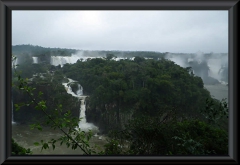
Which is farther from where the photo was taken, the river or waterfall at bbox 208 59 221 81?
waterfall at bbox 208 59 221 81

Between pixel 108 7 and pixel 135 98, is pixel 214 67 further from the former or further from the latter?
pixel 108 7

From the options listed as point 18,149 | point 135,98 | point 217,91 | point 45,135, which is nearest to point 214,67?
point 217,91

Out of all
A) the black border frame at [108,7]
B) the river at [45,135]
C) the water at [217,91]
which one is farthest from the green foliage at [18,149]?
the water at [217,91]

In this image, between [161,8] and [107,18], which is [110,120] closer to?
[107,18]

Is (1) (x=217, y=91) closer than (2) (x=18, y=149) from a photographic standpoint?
No

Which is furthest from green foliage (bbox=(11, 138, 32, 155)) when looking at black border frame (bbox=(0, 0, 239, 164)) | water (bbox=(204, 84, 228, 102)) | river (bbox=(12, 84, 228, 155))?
water (bbox=(204, 84, 228, 102))

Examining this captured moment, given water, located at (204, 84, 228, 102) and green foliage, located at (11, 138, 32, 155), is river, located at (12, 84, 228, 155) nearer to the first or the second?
water, located at (204, 84, 228, 102)

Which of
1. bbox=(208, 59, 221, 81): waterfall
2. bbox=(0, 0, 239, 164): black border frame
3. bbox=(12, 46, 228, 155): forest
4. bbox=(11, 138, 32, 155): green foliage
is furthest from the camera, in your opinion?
bbox=(12, 46, 228, 155): forest
